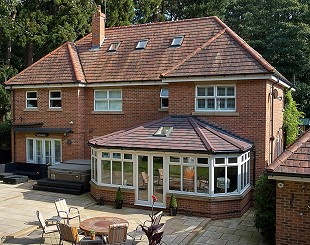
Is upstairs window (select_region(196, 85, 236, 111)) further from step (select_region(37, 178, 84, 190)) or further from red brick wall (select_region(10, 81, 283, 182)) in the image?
step (select_region(37, 178, 84, 190))

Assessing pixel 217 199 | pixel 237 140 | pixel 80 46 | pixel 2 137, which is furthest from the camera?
pixel 2 137

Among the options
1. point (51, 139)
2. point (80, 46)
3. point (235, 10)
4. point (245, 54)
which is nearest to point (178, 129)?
point (245, 54)

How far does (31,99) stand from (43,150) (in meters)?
3.21

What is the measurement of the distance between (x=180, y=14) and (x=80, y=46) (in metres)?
21.7

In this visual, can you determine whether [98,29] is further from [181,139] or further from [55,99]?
[181,139]

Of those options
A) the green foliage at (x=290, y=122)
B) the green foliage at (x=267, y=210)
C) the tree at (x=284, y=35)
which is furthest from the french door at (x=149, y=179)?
the tree at (x=284, y=35)

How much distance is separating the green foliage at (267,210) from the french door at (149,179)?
459 centimetres

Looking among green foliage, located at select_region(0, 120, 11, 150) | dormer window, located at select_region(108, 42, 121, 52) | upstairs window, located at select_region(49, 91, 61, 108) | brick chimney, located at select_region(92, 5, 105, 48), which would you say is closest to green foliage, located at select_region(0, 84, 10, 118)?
green foliage, located at select_region(0, 120, 11, 150)

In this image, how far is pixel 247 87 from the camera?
15.6 m

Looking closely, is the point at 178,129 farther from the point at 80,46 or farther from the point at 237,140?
the point at 80,46

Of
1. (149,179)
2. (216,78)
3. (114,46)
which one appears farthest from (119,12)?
(149,179)

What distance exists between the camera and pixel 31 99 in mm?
21250

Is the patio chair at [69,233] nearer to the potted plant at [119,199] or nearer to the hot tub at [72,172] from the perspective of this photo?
the potted plant at [119,199]

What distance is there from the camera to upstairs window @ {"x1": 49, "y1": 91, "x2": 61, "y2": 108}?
810 inches
